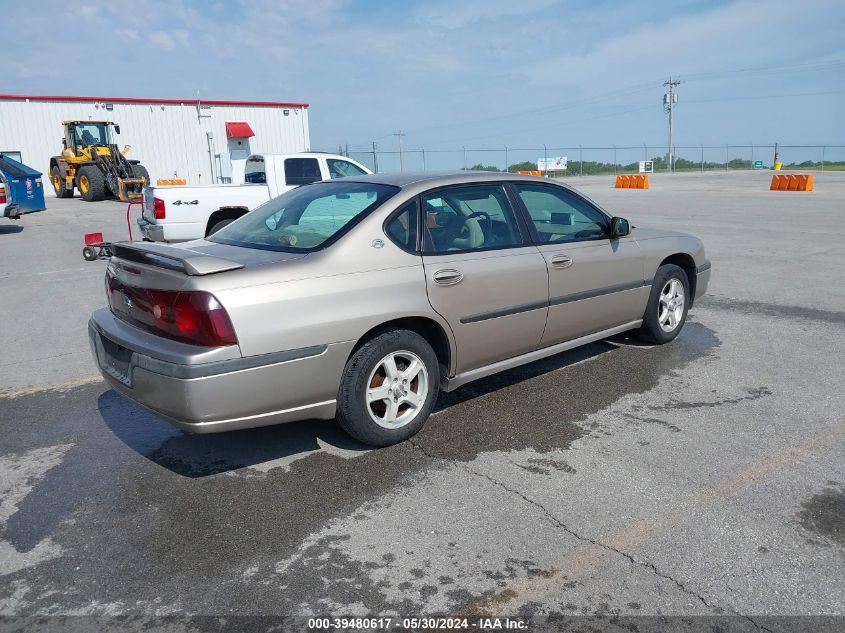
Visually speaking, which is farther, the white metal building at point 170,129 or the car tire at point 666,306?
the white metal building at point 170,129

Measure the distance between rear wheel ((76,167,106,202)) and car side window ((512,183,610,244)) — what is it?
26750 mm

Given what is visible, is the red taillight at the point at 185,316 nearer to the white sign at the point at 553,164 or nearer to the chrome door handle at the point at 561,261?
the chrome door handle at the point at 561,261

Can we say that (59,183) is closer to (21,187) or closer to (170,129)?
(170,129)

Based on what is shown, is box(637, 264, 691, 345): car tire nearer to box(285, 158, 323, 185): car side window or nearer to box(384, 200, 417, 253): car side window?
box(384, 200, 417, 253): car side window

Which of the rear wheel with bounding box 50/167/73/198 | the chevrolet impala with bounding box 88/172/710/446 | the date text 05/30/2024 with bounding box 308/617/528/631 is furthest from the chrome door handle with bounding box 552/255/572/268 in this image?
the rear wheel with bounding box 50/167/73/198

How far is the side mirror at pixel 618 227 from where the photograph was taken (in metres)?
5.20

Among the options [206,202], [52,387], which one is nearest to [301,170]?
[206,202]

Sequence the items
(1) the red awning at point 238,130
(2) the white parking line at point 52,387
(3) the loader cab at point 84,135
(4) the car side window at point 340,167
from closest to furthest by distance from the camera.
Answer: (2) the white parking line at point 52,387, (4) the car side window at point 340,167, (3) the loader cab at point 84,135, (1) the red awning at point 238,130

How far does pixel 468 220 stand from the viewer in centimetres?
446

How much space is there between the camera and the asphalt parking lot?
2.71 m

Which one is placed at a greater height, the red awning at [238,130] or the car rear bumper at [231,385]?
the red awning at [238,130]

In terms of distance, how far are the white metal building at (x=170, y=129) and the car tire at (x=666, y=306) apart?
29.9 m

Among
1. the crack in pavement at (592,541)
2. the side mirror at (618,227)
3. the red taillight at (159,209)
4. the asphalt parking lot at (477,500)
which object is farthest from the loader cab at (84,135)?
the crack in pavement at (592,541)

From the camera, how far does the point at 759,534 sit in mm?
3053
